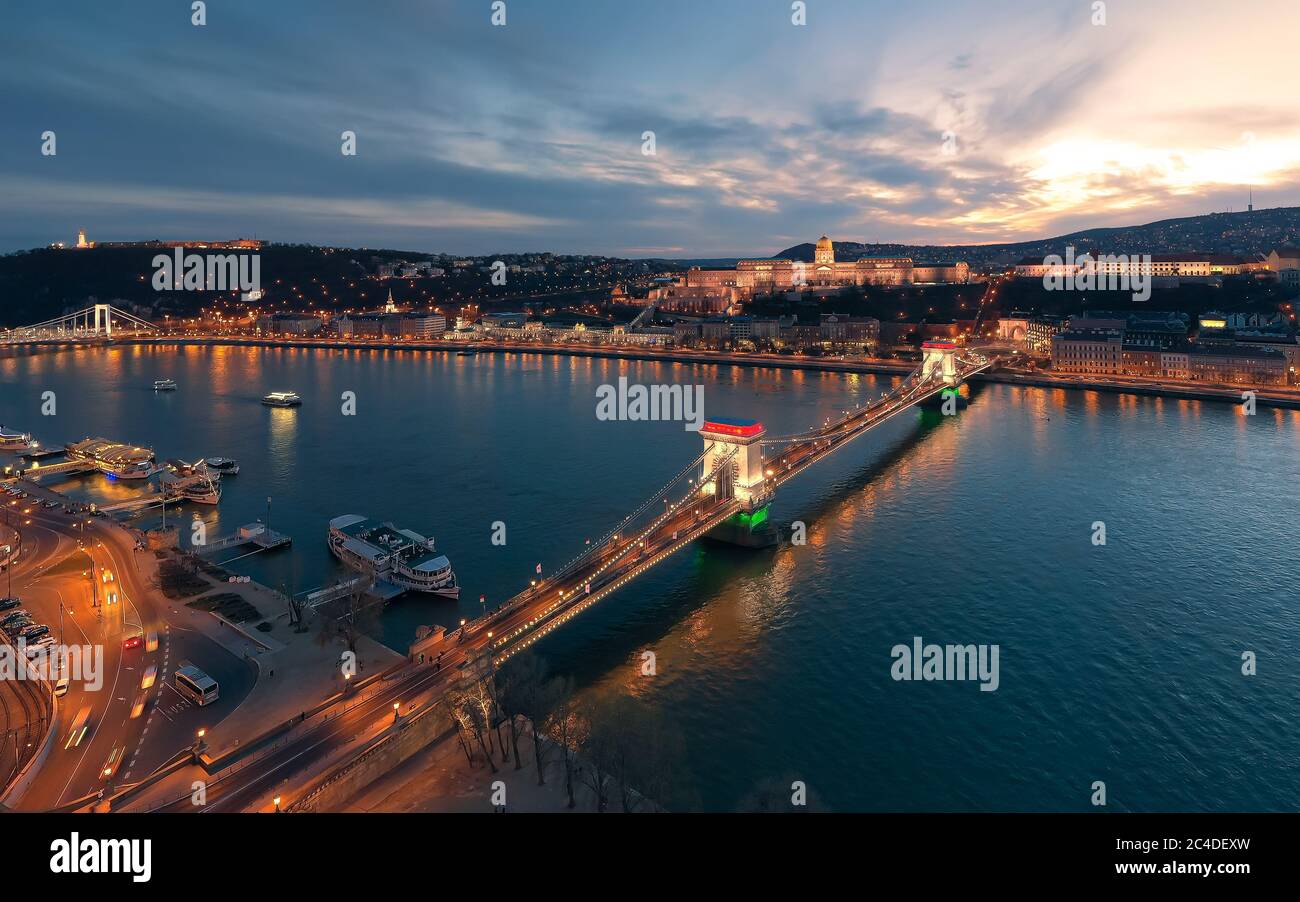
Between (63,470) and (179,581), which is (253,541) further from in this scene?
(63,470)

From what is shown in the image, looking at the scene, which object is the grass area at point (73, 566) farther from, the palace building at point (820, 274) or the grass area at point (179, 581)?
the palace building at point (820, 274)

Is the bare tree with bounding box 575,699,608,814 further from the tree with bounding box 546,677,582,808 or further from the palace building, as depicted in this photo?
the palace building

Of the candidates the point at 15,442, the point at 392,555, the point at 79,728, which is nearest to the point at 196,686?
the point at 79,728

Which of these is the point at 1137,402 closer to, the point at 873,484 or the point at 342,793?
the point at 873,484

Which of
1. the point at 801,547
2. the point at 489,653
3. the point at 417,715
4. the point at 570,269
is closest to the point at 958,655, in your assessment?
the point at 801,547

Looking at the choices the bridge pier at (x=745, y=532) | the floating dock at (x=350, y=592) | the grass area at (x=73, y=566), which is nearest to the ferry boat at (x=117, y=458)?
the grass area at (x=73, y=566)

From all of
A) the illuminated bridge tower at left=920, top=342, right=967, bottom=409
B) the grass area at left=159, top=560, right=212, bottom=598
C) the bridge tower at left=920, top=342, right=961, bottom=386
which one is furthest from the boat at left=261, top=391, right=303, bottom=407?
the bridge tower at left=920, top=342, right=961, bottom=386
